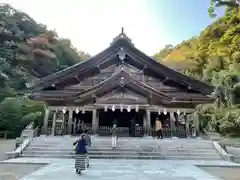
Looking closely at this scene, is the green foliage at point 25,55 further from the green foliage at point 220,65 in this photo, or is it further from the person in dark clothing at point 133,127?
the green foliage at point 220,65

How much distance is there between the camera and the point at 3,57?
36969 mm

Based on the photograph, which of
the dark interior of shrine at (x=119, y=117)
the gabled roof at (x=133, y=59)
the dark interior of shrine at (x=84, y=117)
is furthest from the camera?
the dark interior of shrine at (x=84, y=117)

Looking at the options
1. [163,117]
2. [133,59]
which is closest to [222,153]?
[163,117]

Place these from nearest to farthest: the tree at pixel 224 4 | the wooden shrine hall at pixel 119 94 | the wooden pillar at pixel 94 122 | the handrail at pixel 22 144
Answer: the tree at pixel 224 4
the handrail at pixel 22 144
the wooden shrine hall at pixel 119 94
the wooden pillar at pixel 94 122

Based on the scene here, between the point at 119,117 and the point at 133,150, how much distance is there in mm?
5629

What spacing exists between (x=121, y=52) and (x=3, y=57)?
28240mm

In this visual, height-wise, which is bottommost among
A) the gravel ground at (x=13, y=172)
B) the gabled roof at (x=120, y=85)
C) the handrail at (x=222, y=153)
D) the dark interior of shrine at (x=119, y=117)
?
the gravel ground at (x=13, y=172)

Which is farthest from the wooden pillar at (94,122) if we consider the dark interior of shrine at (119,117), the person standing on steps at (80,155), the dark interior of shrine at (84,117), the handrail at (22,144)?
the person standing on steps at (80,155)

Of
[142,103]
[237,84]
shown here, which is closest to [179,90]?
[142,103]

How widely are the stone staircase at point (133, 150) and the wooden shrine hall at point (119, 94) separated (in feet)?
8.78

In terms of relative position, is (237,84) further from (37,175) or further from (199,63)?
(37,175)

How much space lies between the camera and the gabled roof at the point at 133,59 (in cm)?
1623

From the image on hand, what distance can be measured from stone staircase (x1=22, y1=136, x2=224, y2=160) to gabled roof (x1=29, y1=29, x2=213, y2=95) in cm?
484

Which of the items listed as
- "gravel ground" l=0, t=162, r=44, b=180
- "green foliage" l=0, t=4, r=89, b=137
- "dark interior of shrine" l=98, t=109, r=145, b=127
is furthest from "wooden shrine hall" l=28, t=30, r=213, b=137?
"green foliage" l=0, t=4, r=89, b=137
